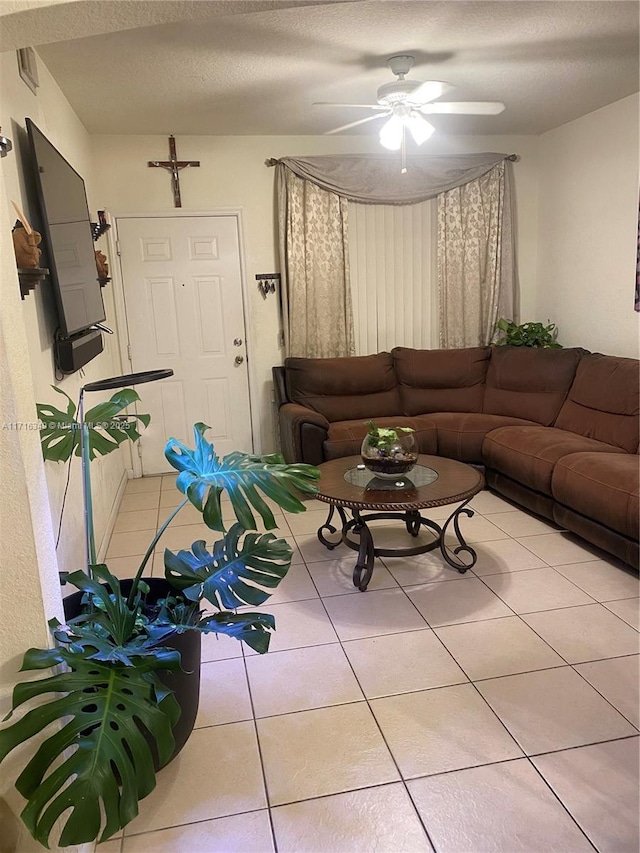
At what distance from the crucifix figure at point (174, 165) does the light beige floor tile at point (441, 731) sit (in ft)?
12.6

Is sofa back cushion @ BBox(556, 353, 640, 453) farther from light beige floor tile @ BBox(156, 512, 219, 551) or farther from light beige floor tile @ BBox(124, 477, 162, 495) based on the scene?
light beige floor tile @ BBox(124, 477, 162, 495)

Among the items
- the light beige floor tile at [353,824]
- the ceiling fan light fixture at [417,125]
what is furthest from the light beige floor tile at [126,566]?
the ceiling fan light fixture at [417,125]

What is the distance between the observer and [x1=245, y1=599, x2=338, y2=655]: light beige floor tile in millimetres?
2424

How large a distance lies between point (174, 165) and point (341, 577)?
10.7ft

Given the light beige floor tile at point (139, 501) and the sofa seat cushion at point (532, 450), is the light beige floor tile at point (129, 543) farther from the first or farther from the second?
the sofa seat cushion at point (532, 450)

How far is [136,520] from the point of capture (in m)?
3.88

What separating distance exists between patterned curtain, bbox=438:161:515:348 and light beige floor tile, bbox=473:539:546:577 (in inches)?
85.9

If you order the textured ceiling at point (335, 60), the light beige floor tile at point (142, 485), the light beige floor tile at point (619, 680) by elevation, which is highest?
the textured ceiling at point (335, 60)

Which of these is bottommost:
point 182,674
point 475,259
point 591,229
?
point 182,674

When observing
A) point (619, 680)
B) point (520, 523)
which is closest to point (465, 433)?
point (520, 523)

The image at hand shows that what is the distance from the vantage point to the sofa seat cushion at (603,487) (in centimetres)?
278

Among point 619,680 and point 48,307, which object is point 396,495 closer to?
point 619,680

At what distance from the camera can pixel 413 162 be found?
469 centimetres

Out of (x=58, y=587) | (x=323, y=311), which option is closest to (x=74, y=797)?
(x=58, y=587)
